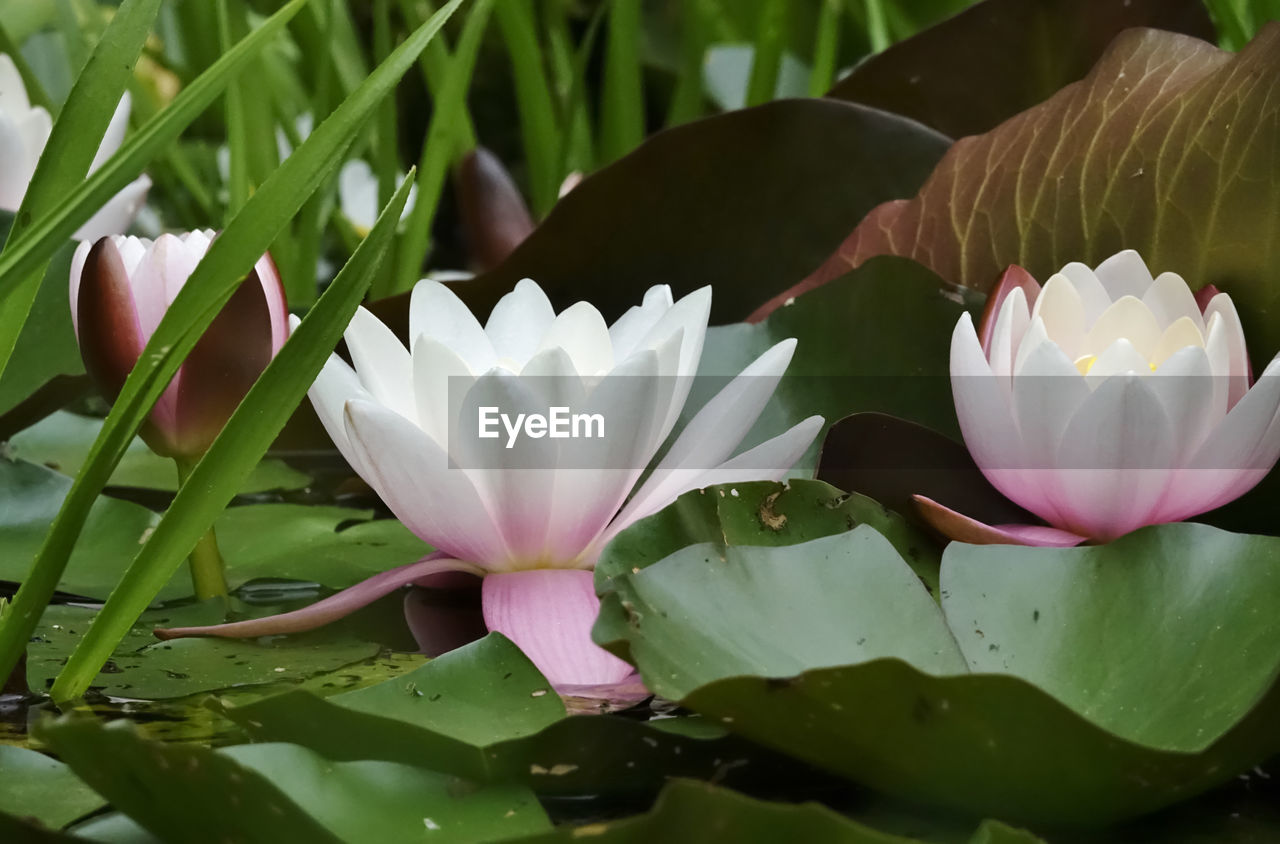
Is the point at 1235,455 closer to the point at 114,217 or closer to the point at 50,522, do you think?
the point at 50,522

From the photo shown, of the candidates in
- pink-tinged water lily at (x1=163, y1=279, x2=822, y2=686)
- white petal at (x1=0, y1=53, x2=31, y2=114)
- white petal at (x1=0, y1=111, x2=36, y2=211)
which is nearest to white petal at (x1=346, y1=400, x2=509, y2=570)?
pink-tinged water lily at (x1=163, y1=279, x2=822, y2=686)

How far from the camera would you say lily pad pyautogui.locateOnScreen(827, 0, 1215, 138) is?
806 millimetres

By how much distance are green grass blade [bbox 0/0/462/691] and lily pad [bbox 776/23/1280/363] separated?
329 mm

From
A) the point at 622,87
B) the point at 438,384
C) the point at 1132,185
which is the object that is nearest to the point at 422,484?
the point at 438,384

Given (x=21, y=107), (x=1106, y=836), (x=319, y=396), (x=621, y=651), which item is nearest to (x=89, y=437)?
(x=21, y=107)

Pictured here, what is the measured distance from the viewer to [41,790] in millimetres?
330

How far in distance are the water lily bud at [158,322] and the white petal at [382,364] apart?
0.05 meters

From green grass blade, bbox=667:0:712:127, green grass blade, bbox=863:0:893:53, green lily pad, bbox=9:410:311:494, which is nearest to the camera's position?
green lily pad, bbox=9:410:311:494

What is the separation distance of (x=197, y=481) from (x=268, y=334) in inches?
4.5

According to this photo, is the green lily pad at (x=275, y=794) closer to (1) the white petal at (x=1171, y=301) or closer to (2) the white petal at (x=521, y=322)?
(2) the white petal at (x=521, y=322)

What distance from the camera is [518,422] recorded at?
1.31ft

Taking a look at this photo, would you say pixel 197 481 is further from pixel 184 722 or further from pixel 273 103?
pixel 273 103

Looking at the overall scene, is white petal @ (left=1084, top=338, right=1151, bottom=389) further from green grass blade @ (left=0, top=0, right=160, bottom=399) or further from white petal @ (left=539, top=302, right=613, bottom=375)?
green grass blade @ (left=0, top=0, right=160, bottom=399)

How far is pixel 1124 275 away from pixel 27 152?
2.32 feet
